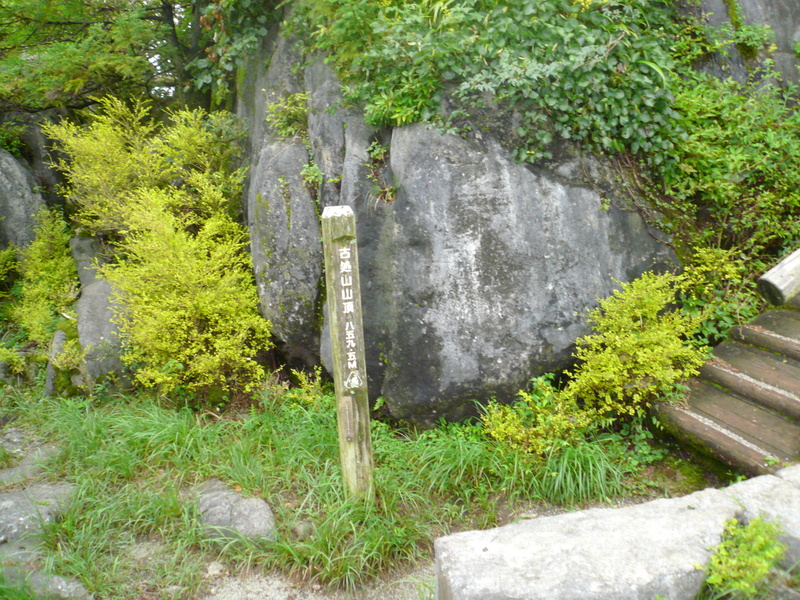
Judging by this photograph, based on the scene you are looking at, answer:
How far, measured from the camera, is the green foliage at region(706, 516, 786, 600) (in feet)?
7.41

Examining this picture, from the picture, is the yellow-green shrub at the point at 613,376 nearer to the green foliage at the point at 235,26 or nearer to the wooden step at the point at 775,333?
the wooden step at the point at 775,333

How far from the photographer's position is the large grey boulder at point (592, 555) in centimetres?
228

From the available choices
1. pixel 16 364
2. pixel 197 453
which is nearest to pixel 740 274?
pixel 197 453

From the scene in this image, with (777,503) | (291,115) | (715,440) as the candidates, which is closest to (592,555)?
(777,503)

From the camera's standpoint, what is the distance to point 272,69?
6.25 metres

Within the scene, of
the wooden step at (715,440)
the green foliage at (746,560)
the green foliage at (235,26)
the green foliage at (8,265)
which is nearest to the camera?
the green foliage at (746,560)

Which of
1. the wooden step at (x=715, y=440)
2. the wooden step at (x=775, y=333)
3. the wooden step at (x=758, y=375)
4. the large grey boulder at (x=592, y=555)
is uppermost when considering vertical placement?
the wooden step at (x=775, y=333)

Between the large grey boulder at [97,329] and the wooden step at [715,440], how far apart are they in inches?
199

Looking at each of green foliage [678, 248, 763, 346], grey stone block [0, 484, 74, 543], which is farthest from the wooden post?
green foliage [678, 248, 763, 346]

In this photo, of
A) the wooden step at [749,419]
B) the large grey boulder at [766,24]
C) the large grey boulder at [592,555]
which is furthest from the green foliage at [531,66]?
the large grey boulder at [592,555]

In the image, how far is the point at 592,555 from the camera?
2.44 m

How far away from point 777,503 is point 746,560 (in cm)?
57

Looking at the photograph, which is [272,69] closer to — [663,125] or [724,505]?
[663,125]

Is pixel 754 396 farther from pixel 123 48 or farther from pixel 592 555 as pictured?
pixel 123 48
